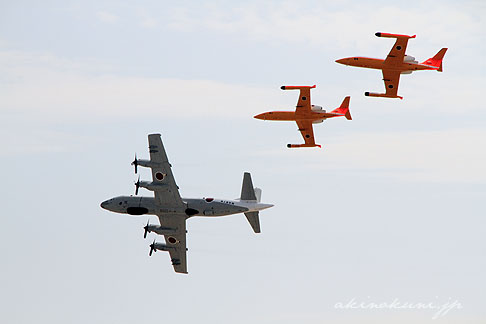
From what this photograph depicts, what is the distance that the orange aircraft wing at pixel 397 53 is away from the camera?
533 feet

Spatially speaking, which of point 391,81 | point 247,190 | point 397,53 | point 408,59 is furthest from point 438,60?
point 247,190

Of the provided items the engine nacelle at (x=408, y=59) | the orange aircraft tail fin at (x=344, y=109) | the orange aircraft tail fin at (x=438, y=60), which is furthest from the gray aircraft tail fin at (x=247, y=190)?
the orange aircraft tail fin at (x=438, y=60)

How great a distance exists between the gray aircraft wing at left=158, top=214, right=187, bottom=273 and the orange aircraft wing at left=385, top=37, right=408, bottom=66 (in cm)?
3581

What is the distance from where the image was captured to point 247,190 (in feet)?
552

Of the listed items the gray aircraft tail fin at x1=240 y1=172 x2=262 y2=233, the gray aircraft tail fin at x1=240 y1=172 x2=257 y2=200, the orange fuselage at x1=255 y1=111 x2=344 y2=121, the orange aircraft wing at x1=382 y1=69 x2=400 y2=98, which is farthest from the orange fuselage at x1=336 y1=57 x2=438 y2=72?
the gray aircraft tail fin at x1=240 y1=172 x2=262 y2=233

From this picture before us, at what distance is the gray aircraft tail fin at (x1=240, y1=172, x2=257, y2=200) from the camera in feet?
552

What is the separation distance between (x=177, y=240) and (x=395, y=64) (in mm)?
40371

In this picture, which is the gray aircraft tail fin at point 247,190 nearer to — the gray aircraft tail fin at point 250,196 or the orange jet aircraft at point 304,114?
the gray aircraft tail fin at point 250,196

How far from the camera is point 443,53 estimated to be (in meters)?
165

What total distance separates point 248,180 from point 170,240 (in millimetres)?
16193

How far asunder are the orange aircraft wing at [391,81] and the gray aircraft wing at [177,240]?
33.4m

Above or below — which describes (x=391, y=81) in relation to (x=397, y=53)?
below

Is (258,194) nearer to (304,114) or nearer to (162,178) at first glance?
(304,114)

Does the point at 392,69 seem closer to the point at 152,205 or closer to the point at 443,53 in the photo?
the point at 443,53
